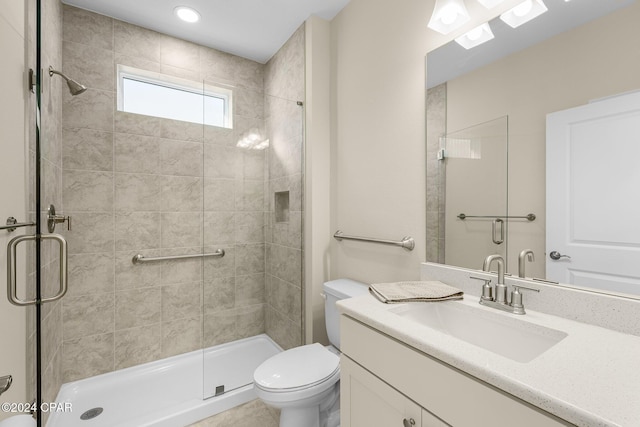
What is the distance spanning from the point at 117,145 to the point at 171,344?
159 cm

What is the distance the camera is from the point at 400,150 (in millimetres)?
1495

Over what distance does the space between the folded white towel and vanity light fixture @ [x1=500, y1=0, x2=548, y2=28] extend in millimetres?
1078

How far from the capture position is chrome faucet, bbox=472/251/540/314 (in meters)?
0.95

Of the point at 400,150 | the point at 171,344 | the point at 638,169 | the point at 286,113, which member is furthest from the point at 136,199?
the point at 638,169

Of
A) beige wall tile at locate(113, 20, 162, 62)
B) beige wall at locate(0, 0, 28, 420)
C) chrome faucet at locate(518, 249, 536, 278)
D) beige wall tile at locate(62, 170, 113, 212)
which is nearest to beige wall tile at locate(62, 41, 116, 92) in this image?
beige wall tile at locate(113, 20, 162, 62)

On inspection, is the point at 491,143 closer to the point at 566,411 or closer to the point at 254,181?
the point at 566,411

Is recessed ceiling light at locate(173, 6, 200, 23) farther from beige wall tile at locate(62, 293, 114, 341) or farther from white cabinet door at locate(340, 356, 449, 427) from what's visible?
white cabinet door at locate(340, 356, 449, 427)

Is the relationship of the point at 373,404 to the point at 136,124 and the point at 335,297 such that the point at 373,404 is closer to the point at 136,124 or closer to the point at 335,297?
the point at 335,297

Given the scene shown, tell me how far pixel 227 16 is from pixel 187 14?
28 cm

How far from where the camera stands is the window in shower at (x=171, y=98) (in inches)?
78.4

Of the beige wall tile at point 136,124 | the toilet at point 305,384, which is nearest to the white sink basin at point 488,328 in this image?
the toilet at point 305,384

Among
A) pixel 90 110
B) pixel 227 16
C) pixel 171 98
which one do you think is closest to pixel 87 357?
pixel 90 110

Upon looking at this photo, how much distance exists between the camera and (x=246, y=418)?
1.68 metres

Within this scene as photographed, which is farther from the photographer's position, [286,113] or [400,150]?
[286,113]
